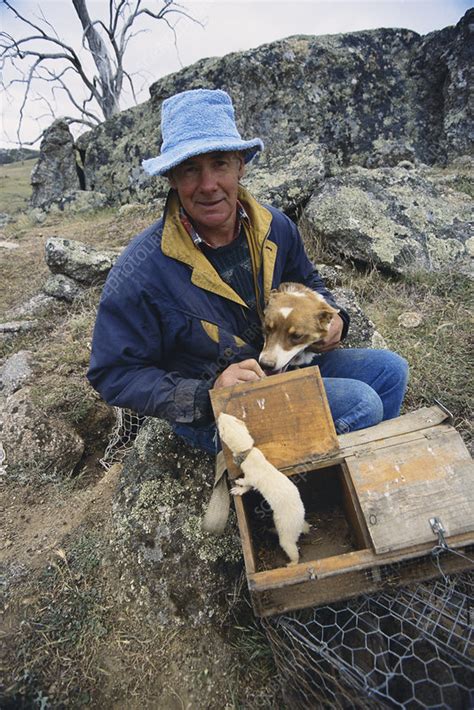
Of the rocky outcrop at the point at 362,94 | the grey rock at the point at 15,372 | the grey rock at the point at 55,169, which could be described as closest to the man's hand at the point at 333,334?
the grey rock at the point at 15,372

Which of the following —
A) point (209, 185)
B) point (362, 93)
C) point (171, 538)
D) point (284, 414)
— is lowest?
point (171, 538)

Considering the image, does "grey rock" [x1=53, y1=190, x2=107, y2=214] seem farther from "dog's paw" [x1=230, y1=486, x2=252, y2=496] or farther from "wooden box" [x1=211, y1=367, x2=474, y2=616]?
"dog's paw" [x1=230, y1=486, x2=252, y2=496]

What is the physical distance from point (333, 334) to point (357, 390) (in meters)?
0.46

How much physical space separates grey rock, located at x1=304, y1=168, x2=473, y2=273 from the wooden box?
3.36 m

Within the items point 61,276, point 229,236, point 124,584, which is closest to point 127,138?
point 61,276

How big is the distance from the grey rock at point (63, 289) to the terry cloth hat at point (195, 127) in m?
3.60

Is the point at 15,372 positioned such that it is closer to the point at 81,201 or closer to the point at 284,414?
the point at 284,414

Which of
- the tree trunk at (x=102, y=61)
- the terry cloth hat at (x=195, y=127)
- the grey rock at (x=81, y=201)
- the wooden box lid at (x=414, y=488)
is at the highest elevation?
the tree trunk at (x=102, y=61)

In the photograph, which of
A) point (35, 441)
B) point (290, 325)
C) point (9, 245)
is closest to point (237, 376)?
point (290, 325)

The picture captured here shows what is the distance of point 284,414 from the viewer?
1840 mm

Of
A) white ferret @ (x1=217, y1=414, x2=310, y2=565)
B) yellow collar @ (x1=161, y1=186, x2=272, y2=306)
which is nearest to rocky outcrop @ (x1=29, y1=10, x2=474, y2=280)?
yellow collar @ (x1=161, y1=186, x2=272, y2=306)

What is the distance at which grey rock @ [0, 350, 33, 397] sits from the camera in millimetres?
3818

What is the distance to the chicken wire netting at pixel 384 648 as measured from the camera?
1.59 metres

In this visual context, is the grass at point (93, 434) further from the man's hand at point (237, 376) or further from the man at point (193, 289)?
the man's hand at point (237, 376)
